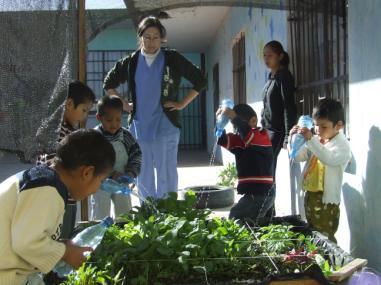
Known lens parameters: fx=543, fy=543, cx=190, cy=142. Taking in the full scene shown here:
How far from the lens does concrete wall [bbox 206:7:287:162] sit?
617cm

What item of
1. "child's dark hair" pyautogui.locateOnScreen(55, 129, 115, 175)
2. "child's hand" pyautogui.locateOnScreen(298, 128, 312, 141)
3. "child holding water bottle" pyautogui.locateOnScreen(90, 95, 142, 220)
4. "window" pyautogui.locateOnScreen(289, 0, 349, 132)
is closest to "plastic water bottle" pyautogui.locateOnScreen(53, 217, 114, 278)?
"child's dark hair" pyautogui.locateOnScreen(55, 129, 115, 175)

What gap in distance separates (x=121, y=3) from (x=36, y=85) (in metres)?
1.40

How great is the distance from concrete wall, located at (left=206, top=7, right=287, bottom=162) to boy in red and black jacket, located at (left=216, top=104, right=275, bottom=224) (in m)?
1.89

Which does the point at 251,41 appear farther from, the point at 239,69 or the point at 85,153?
the point at 85,153

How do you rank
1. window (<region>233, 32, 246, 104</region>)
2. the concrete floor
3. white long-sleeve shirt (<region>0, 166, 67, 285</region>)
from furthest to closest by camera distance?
window (<region>233, 32, 246, 104</region>), the concrete floor, white long-sleeve shirt (<region>0, 166, 67, 285</region>)

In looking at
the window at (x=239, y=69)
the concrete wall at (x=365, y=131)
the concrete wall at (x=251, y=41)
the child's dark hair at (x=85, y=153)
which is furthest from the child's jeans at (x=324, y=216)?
the window at (x=239, y=69)

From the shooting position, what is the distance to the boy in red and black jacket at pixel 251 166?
4090 mm

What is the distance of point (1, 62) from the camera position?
2938mm

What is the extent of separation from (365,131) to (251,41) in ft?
13.8

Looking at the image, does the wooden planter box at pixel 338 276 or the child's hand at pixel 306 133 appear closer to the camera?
the wooden planter box at pixel 338 276

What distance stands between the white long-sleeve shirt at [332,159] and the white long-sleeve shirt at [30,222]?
6.51 feet

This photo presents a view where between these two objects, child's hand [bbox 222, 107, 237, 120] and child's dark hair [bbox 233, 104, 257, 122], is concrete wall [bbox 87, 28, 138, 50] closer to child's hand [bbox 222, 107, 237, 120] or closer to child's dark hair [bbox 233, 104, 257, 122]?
child's dark hair [bbox 233, 104, 257, 122]

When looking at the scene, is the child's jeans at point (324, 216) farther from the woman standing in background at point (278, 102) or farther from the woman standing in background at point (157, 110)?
the woman standing in background at point (157, 110)

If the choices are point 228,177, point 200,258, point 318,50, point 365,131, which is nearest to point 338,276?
point 200,258
